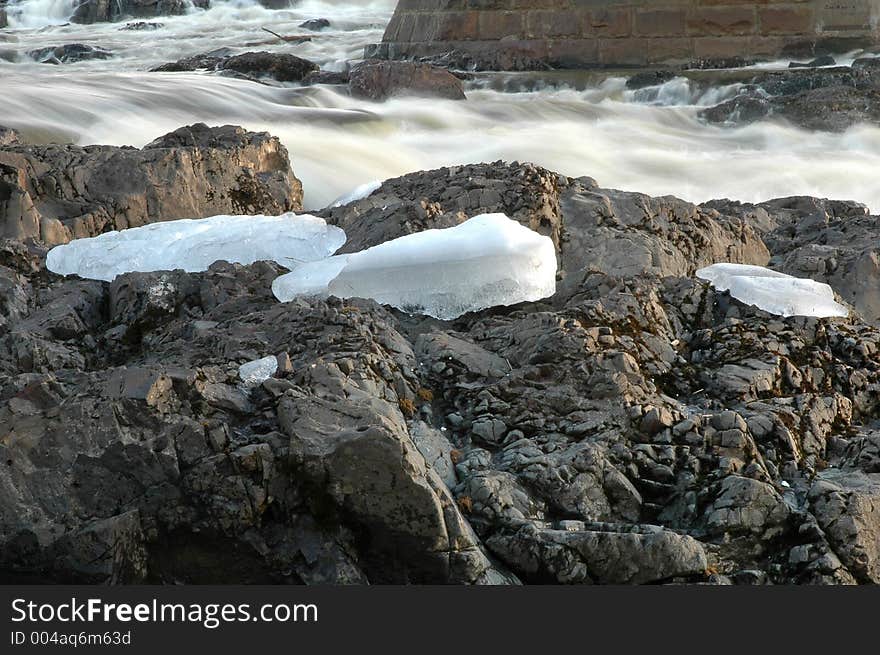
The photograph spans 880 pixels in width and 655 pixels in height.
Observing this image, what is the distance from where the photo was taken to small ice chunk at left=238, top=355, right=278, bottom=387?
3398 millimetres

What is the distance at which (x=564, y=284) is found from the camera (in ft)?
14.4

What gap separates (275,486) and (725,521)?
1.27 metres

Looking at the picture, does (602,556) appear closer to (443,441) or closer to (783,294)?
(443,441)

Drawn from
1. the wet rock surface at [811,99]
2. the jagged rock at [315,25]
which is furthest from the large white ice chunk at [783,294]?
the jagged rock at [315,25]

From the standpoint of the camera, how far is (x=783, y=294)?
4.23m

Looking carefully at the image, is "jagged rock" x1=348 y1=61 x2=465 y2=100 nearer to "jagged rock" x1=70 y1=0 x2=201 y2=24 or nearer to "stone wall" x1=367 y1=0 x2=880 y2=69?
"stone wall" x1=367 y1=0 x2=880 y2=69

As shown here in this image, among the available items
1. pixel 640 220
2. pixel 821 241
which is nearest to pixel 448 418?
pixel 640 220

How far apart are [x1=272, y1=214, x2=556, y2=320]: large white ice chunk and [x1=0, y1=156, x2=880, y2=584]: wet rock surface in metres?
0.07

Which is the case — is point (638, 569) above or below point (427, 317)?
below

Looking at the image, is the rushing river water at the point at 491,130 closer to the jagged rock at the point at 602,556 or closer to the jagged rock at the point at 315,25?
the jagged rock at the point at 602,556

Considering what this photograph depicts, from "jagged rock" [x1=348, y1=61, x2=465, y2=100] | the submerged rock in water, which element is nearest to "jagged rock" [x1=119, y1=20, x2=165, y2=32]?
the submerged rock in water

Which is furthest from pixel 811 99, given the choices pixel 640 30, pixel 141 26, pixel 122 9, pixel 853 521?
pixel 122 9

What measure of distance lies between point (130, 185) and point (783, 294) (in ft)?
12.3

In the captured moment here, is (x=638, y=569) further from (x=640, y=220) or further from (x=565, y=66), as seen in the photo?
(x=565, y=66)
